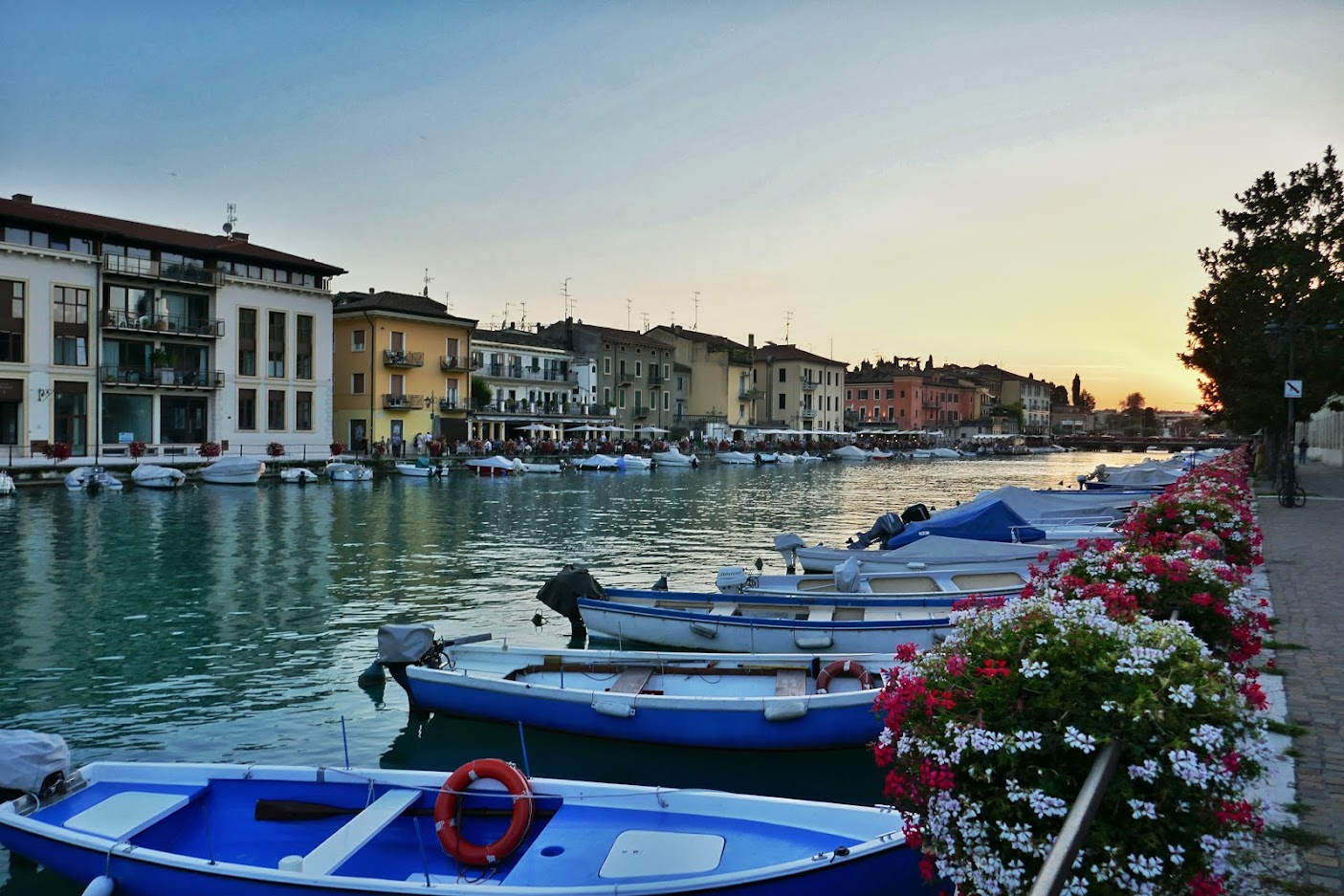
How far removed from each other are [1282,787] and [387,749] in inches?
355

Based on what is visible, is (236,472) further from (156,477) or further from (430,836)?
(430,836)

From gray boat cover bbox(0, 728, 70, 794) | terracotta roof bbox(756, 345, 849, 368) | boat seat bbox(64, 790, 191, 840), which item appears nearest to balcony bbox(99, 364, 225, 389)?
gray boat cover bbox(0, 728, 70, 794)

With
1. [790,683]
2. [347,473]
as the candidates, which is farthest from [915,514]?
[347,473]

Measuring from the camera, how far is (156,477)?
45656 millimetres

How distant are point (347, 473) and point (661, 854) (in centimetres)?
4936

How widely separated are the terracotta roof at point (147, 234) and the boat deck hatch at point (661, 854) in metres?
54.0

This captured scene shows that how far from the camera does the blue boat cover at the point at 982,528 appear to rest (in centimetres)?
2169

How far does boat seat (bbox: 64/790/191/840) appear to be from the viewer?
7.23m

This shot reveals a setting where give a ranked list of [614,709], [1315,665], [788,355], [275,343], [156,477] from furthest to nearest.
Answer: [788,355] < [275,343] < [156,477] < [614,709] < [1315,665]

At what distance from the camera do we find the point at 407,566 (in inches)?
973

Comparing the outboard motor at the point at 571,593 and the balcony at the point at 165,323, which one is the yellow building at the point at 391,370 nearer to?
the balcony at the point at 165,323

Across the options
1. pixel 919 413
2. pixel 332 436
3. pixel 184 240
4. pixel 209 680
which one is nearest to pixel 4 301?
pixel 184 240

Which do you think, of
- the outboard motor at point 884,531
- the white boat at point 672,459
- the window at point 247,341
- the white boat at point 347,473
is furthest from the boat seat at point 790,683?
the white boat at point 672,459

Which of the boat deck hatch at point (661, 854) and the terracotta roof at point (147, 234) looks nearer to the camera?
the boat deck hatch at point (661, 854)
